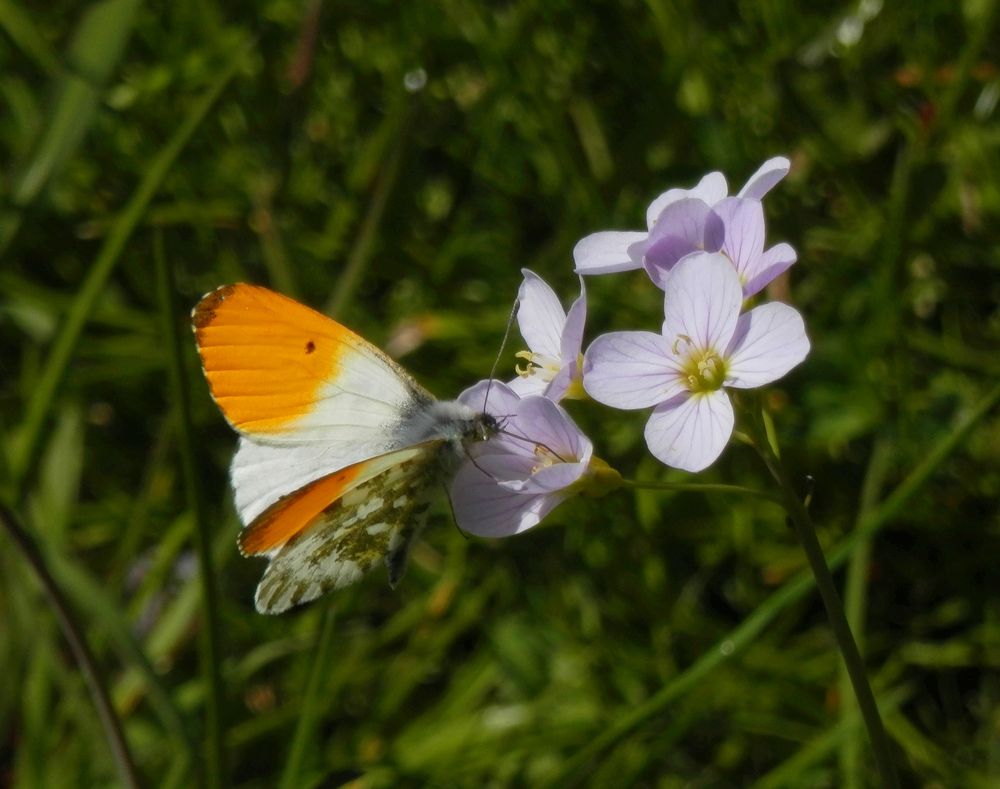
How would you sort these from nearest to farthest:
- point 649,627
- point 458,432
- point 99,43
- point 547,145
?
point 458,432, point 99,43, point 649,627, point 547,145

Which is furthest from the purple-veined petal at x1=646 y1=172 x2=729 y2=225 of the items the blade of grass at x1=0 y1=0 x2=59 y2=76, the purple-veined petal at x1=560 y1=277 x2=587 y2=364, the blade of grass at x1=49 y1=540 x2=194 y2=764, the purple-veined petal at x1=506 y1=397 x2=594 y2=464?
the blade of grass at x1=0 y1=0 x2=59 y2=76

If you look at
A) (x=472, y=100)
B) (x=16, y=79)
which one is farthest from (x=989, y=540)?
(x=16, y=79)

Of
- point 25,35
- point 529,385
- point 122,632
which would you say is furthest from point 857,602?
point 25,35

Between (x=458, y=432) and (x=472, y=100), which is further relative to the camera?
(x=472, y=100)

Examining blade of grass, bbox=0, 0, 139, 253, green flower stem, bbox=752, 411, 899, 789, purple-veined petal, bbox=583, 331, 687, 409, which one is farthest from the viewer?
blade of grass, bbox=0, 0, 139, 253

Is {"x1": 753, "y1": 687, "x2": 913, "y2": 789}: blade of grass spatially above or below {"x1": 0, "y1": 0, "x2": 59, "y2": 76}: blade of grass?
below

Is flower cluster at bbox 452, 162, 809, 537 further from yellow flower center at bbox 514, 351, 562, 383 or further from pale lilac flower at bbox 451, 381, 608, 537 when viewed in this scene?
yellow flower center at bbox 514, 351, 562, 383

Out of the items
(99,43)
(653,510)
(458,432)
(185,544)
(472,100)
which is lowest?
(653,510)

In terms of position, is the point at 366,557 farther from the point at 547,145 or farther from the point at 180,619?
the point at 547,145
